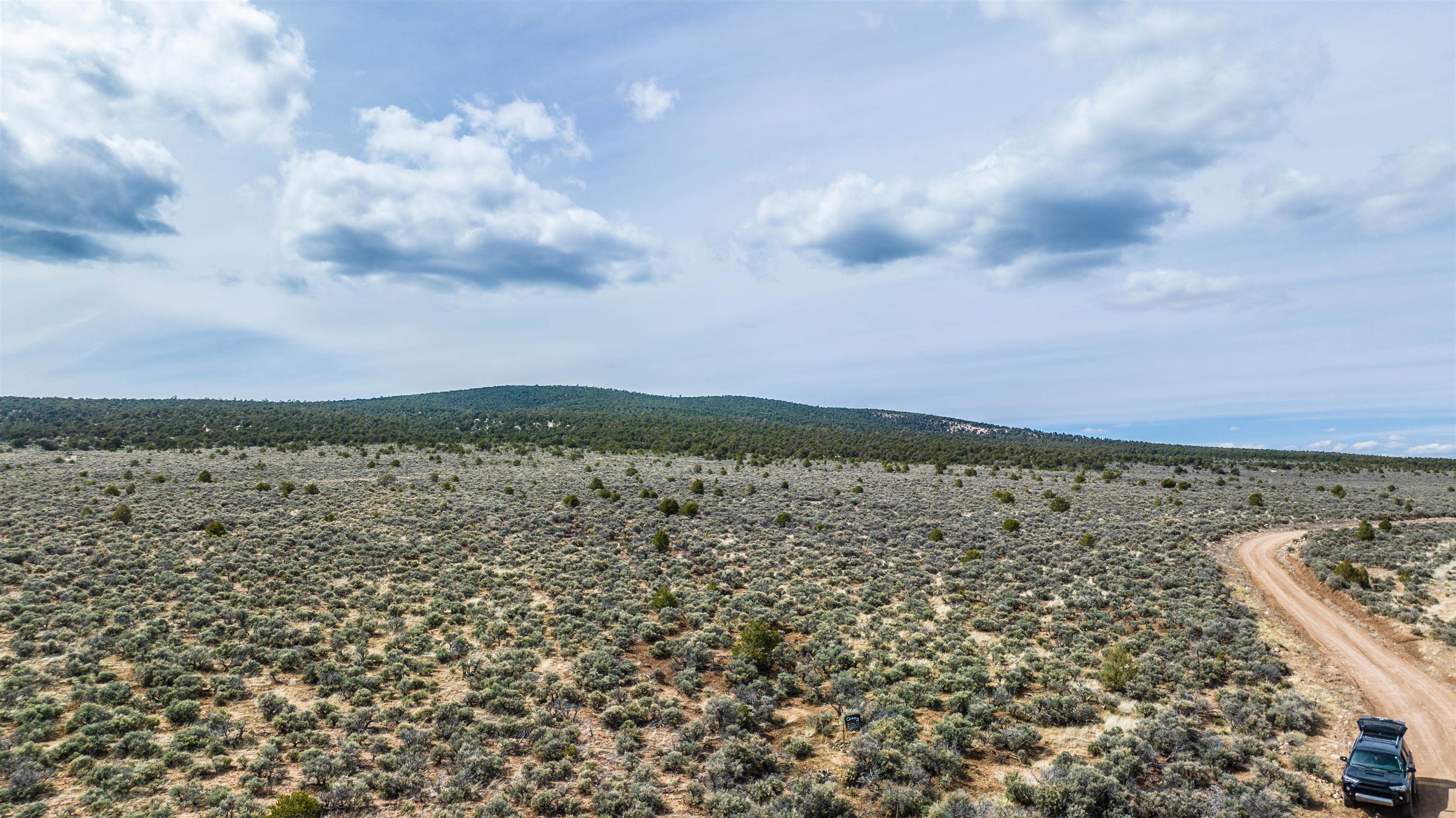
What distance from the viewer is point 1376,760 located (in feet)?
42.5

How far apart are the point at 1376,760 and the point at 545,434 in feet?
369

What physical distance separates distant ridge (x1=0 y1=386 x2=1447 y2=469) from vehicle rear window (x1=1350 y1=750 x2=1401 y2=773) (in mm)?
84437

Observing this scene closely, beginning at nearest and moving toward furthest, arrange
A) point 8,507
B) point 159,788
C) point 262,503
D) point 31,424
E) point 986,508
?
1. point 159,788
2. point 8,507
3. point 262,503
4. point 986,508
5. point 31,424

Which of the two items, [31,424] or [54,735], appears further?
[31,424]

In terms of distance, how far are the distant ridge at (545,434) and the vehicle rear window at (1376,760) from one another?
84.4 metres

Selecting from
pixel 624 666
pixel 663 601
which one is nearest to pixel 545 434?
pixel 663 601

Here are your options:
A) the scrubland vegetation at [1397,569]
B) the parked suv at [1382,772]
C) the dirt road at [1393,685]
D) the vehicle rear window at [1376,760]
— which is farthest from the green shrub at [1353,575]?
the vehicle rear window at [1376,760]

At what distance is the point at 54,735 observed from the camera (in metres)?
14.0

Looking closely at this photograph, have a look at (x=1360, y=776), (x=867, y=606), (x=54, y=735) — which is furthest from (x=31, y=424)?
(x=1360, y=776)

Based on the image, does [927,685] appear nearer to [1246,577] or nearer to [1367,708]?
[1367,708]

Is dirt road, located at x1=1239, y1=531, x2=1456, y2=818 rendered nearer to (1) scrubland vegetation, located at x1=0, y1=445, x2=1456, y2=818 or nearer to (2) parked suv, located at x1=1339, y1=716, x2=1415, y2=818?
(2) parked suv, located at x1=1339, y1=716, x2=1415, y2=818

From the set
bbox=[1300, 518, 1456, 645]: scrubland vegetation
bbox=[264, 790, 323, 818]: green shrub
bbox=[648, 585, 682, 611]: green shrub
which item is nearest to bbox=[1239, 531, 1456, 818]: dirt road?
bbox=[1300, 518, 1456, 645]: scrubland vegetation

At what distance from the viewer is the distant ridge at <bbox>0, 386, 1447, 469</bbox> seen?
8494cm

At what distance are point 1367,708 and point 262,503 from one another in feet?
180
